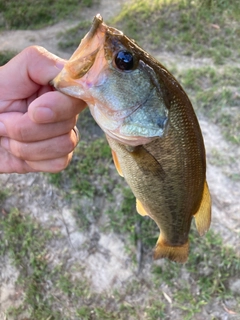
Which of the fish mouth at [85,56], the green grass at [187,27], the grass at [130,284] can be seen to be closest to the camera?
the fish mouth at [85,56]

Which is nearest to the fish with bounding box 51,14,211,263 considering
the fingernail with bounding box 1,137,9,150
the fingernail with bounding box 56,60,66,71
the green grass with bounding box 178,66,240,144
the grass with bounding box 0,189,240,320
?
the fingernail with bounding box 56,60,66,71

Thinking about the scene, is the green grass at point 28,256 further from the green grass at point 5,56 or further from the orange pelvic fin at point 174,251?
the green grass at point 5,56

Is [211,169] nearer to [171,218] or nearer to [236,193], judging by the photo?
[236,193]

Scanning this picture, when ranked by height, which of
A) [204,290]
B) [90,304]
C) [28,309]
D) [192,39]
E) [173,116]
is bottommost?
[28,309]

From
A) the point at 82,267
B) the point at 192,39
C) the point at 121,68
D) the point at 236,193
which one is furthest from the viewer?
the point at 192,39

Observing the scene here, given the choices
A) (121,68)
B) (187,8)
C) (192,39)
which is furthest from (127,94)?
(187,8)

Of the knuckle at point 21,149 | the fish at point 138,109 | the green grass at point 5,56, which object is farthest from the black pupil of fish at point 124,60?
the green grass at point 5,56
